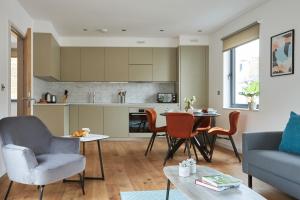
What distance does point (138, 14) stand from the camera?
520 cm

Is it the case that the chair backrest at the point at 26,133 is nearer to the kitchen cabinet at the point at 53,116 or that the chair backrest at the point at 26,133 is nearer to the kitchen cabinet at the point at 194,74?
the kitchen cabinet at the point at 53,116

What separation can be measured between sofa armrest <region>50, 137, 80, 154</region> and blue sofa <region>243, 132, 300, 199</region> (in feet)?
5.87

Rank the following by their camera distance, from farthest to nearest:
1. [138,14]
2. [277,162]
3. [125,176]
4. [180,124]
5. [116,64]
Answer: [116,64] < [138,14] < [180,124] < [125,176] < [277,162]

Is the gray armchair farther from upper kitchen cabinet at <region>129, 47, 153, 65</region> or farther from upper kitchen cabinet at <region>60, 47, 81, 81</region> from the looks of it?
upper kitchen cabinet at <region>129, 47, 153, 65</region>

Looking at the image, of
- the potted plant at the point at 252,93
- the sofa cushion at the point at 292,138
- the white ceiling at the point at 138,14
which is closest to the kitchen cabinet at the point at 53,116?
the white ceiling at the point at 138,14

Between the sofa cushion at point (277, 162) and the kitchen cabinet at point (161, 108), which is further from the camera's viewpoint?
the kitchen cabinet at point (161, 108)

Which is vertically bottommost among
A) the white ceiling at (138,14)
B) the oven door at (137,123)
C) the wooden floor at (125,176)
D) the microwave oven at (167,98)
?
the wooden floor at (125,176)

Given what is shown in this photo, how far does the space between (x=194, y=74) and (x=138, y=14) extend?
2283mm

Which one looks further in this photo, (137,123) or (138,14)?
(137,123)

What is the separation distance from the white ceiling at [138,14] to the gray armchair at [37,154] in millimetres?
2407

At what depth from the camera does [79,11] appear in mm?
5016

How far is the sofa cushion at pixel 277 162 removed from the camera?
8.00ft

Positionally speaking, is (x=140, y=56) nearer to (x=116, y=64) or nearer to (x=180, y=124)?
(x=116, y=64)

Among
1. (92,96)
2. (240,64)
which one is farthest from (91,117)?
(240,64)
